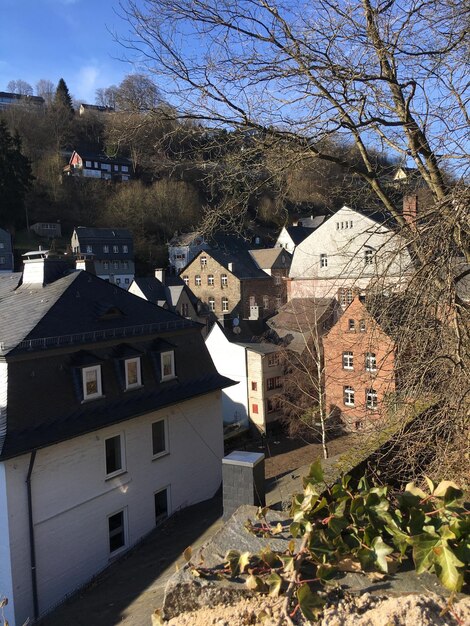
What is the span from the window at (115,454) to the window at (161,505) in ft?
6.33

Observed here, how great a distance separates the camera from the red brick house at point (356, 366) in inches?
231

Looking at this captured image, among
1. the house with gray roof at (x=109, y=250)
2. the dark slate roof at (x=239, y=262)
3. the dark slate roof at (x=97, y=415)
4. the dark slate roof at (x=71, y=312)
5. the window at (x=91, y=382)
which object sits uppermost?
the house with gray roof at (x=109, y=250)

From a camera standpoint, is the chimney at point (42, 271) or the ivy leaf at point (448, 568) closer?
the ivy leaf at point (448, 568)

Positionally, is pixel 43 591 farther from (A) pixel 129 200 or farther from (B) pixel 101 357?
(A) pixel 129 200

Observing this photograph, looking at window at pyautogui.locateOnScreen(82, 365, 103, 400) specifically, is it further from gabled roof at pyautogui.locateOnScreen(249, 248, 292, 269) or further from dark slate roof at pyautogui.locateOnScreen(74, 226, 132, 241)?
dark slate roof at pyautogui.locateOnScreen(74, 226, 132, 241)

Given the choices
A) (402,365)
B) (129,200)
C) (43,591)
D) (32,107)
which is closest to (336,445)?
(43,591)

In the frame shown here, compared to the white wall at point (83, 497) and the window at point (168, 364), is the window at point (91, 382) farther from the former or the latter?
the window at point (168, 364)

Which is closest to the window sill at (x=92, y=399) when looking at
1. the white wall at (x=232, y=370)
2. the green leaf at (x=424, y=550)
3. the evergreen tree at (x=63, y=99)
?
the green leaf at (x=424, y=550)

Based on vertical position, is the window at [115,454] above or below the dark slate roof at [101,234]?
below

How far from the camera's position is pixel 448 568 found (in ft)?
10.5

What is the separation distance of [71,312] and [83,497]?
4936 mm

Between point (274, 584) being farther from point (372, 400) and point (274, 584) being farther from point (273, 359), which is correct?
point (273, 359)

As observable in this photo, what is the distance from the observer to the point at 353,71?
505 cm

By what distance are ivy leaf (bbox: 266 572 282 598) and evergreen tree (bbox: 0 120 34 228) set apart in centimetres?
6536
